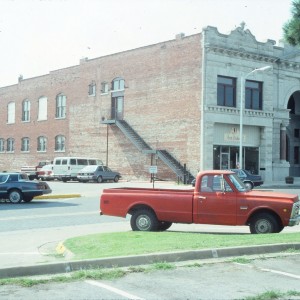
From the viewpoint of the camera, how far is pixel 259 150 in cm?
4519

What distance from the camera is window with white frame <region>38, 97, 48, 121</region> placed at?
58938 millimetres

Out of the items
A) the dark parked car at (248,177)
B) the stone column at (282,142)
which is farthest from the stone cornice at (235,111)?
the dark parked car at (248,177)

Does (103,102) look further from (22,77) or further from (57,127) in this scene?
(22,77)

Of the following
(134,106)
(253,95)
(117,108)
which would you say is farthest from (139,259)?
(117,108)

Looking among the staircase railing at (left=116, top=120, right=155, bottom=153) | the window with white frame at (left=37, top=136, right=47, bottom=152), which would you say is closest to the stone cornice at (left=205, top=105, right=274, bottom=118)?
the staircase railing at (left=116, top=120, right=155, bottom=153)

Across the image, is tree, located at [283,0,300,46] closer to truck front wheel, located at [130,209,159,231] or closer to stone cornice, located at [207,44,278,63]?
truck front wheel, located at [130,209,159,231]

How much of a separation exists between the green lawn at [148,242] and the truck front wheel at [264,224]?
3.72 feet

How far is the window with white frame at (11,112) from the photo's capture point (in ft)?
209

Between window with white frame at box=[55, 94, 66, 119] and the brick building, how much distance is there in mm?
411

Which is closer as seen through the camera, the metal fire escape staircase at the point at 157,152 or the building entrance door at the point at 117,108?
the metal fire escape staircase at the point at 157,152

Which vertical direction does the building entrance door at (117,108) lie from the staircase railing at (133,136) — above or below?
above

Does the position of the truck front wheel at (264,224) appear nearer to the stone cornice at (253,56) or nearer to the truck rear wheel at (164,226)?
the truck rear wheel at (164,226)

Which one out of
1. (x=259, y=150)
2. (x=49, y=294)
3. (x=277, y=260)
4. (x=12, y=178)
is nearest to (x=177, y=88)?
(x=259, y=150)

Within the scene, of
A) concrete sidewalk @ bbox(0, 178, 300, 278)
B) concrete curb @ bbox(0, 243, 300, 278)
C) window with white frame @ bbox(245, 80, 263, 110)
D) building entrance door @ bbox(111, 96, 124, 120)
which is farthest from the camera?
building entrance door @ bbox(111, 96, 124, 120)
